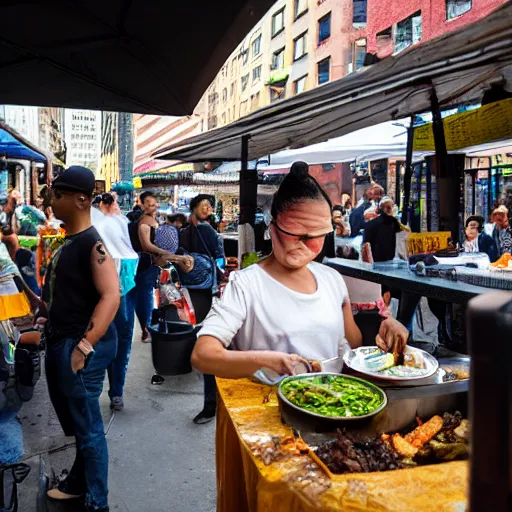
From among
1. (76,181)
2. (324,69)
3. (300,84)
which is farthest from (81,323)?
(300,84)

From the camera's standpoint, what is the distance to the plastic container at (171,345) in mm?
5641

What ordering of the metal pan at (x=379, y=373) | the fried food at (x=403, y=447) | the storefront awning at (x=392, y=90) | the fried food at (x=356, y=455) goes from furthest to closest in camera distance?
the storefront awning at (x=392, y=90) < the metal pan at (x=379, y=373) < the fried food at (x=403, y=447) < the fried food at (x=356, y=455)

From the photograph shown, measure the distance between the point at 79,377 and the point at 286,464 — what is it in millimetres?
1857

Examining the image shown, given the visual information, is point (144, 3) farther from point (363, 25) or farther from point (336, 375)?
point (363, 25)

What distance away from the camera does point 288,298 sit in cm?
224

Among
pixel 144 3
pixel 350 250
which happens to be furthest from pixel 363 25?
pixel 144 3

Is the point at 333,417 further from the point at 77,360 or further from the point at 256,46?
the point at 256,46

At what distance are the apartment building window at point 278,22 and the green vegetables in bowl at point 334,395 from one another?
43.2 m

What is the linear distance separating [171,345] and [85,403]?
263cm

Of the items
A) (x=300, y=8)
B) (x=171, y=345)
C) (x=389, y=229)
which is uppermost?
(x=300, y=8)

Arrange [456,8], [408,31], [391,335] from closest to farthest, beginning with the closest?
1. [391,335]
2. [456,8]
3. [408,31]

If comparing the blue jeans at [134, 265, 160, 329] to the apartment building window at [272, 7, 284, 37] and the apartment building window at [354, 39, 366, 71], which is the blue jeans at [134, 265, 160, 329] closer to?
the apartment building window at [354, 39, 366, 71]

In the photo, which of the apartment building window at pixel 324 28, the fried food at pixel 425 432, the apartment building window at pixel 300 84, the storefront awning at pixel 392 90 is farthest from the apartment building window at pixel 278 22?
the fried food at pixel 425 432

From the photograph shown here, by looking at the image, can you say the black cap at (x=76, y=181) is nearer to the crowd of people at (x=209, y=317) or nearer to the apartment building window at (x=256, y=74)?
the crowd of people at (x=209, y=317)
